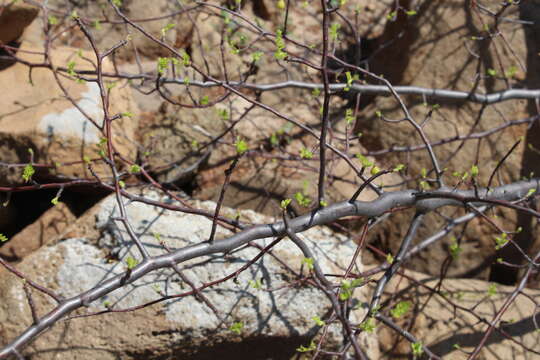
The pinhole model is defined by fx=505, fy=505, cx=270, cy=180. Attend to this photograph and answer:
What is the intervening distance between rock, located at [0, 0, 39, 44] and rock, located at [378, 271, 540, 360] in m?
3.08

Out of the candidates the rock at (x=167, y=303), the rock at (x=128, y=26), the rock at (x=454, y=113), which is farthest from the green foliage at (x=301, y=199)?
the rock at (x=128, y=26)

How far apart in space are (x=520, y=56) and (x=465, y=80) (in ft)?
1.59

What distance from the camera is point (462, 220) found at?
3.17 metres

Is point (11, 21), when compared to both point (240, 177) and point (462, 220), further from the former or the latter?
point (462, 220)

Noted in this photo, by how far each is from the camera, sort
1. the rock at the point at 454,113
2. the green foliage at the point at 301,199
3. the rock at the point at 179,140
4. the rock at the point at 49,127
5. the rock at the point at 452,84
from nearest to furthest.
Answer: the green foliage at the point at 301,199, the rock at the point at 49,127, the rock at the point at 179,140, the rock at the point at 454,113, the rock at the point at 452,84

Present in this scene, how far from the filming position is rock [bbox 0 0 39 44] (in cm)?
330

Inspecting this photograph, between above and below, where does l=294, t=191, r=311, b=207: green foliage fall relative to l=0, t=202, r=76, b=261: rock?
below

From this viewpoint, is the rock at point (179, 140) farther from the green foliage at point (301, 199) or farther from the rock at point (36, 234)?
the green foliage at point (301, 199)

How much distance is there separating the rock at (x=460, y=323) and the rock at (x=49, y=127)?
217cm

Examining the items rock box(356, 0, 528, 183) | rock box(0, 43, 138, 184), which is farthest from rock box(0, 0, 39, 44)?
rock box(356, 0, 528, 183)

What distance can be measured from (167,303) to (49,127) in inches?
56.6

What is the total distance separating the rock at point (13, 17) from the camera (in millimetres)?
3303

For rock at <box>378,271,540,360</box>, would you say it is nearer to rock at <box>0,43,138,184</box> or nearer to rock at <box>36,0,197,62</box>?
rock at <box>0,43,138,184</box>

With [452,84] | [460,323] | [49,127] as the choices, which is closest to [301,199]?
[460,323]
